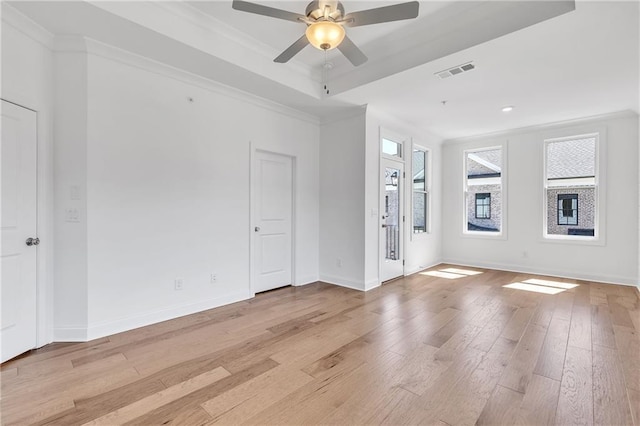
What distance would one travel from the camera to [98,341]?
271 centimetres

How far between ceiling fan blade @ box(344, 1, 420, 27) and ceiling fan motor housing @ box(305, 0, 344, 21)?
108mm

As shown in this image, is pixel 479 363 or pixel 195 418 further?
pixel 479 363

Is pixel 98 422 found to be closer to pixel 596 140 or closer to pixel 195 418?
pixel 195 418

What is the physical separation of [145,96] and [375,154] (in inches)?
123

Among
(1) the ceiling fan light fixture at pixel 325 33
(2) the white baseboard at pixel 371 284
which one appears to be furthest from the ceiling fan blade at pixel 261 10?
(2) the white baseboard at pixel 371 284

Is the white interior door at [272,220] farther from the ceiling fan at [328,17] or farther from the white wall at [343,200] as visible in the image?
the ceiling fan at [328,17]

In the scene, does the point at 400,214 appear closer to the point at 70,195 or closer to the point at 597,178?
the point at 597,178

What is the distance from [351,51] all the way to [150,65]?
6.93 ft

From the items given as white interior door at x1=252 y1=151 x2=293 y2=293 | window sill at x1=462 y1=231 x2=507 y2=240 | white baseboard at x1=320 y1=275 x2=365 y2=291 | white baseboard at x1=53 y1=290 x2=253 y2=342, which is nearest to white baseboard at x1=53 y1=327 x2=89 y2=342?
white baseboard at x1=53 y1=290 x2=253 y2=342

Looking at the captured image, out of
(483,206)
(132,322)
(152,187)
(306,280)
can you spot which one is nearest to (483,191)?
(483,206)

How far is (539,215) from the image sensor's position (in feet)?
17.9

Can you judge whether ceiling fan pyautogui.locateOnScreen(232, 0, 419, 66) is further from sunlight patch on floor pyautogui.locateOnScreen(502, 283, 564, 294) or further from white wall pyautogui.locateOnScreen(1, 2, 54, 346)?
sunlight patch on floor pyautogui.locateOnScreen(502, 283, 564, 294)

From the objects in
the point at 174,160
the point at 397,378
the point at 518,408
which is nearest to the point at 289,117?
the point at 174,160

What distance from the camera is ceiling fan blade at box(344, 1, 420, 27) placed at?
207 cm
